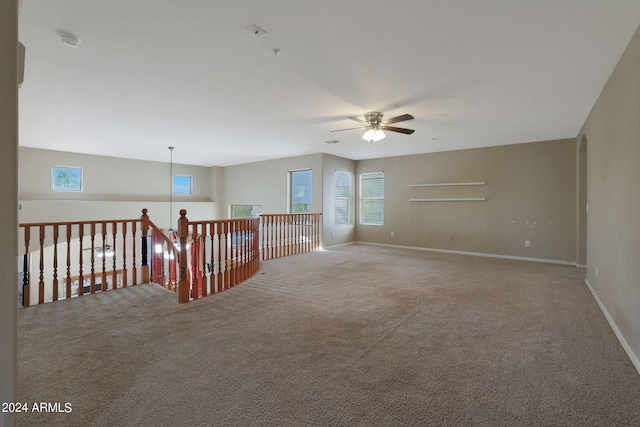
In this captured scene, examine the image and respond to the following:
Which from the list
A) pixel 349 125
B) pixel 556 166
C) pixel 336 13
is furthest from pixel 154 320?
pixel 556 166

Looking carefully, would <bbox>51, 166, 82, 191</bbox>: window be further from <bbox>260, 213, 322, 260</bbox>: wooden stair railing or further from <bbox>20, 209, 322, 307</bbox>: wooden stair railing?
<bbox>260, 213, 322, 260</bbox>: wooden stair railing

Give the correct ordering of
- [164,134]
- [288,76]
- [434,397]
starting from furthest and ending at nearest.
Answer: [164,134] < [288,76] < [434,397]

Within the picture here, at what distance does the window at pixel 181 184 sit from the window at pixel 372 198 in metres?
5.76

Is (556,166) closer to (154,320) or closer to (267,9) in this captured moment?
(267,9)

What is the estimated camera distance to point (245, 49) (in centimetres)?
251

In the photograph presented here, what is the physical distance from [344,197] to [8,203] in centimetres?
740

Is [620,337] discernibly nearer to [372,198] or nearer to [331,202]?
[331,202]

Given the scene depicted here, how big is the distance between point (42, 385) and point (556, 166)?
754 centimetres

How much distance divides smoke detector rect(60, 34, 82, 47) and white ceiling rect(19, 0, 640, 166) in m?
0.05

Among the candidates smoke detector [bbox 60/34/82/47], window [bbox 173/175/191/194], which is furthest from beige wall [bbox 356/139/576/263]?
smoke detector [bbox 60/34/82/47]

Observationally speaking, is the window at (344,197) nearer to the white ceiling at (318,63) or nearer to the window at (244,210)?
the window at (244,210)

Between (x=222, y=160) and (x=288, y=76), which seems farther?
(x=222, y=160)

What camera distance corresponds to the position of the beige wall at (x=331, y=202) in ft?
24.3

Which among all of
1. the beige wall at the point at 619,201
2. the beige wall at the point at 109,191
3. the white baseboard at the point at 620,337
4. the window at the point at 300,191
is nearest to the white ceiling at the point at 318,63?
the beige wall at the point at 619,201
